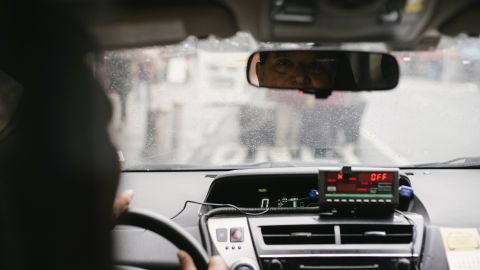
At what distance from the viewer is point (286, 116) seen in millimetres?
4766

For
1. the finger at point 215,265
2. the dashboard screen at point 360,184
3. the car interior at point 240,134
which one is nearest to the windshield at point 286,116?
the car interior at point 240,134

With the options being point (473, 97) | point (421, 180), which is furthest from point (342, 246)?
point (473, 97)

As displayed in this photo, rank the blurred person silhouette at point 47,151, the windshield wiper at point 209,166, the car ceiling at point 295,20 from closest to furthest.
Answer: the blurred person silhouette at point 47,151 < the car ceiling at point 295,20 < the windshield wiper at point 209,166

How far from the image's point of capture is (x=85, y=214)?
107 centimetres

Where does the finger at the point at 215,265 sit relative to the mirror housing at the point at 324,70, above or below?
below

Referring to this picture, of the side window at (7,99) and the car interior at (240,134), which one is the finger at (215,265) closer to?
the car interior at (240,134)

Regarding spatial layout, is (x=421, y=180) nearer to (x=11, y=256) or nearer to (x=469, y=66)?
(x=469, y=66)

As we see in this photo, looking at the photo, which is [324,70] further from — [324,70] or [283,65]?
[283,65]

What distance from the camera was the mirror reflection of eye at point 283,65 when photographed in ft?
9.23

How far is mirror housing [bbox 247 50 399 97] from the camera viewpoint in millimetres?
2729

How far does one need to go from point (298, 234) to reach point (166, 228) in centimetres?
153

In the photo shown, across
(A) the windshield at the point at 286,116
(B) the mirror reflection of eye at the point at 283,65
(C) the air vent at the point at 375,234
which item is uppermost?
(B) the mirror reflection of eye at the point at 283,65

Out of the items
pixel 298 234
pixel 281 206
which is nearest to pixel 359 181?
pixel 298 234

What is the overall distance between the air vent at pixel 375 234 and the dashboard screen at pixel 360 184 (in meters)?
0.21
